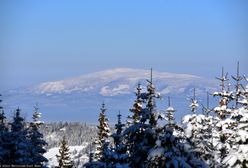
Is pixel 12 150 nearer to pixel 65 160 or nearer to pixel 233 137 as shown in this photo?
pixel 65 160

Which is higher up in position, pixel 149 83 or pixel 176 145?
pixel 149 83

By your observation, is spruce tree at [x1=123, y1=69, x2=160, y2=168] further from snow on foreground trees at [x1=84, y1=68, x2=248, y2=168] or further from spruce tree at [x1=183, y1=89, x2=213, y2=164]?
spruce tree at [x1=183, y1=89, x2=213, y2=164]

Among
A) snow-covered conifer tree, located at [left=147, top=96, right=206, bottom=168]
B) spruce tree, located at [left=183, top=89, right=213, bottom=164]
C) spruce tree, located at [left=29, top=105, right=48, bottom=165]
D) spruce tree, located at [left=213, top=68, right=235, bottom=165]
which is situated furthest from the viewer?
spruce tree, located at [left=29, top=105, right=48, bottom=165]

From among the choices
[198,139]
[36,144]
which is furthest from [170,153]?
[36,144]

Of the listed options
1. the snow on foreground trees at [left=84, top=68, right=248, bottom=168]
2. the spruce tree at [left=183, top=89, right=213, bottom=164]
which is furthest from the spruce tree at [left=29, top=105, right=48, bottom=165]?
the snow on foreground trees at [left=84, top=68, right=248, bottom=168]

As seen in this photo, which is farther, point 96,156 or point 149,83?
point 96,156

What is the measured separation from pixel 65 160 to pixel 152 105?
1429 inches

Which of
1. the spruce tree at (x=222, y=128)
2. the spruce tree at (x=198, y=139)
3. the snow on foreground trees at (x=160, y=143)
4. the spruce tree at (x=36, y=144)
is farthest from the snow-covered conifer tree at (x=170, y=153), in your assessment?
the spruce tree at (x=36, y=144)

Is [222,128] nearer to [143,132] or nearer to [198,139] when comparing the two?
[198,139]

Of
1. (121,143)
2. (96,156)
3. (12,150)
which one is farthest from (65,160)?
(121,143)

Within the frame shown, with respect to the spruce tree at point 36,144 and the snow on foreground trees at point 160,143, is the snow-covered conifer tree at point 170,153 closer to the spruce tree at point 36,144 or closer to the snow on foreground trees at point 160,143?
the snow on foreground trees at point 160,143

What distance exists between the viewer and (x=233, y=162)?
15.4 m

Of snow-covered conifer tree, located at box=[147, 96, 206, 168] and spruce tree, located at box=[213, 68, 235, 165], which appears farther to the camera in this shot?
spruce tree, located at box=[213, 68, 235, 165]

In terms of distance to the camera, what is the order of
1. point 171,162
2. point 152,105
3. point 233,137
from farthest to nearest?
point 233,137 → point 152,105 → point 171,162
